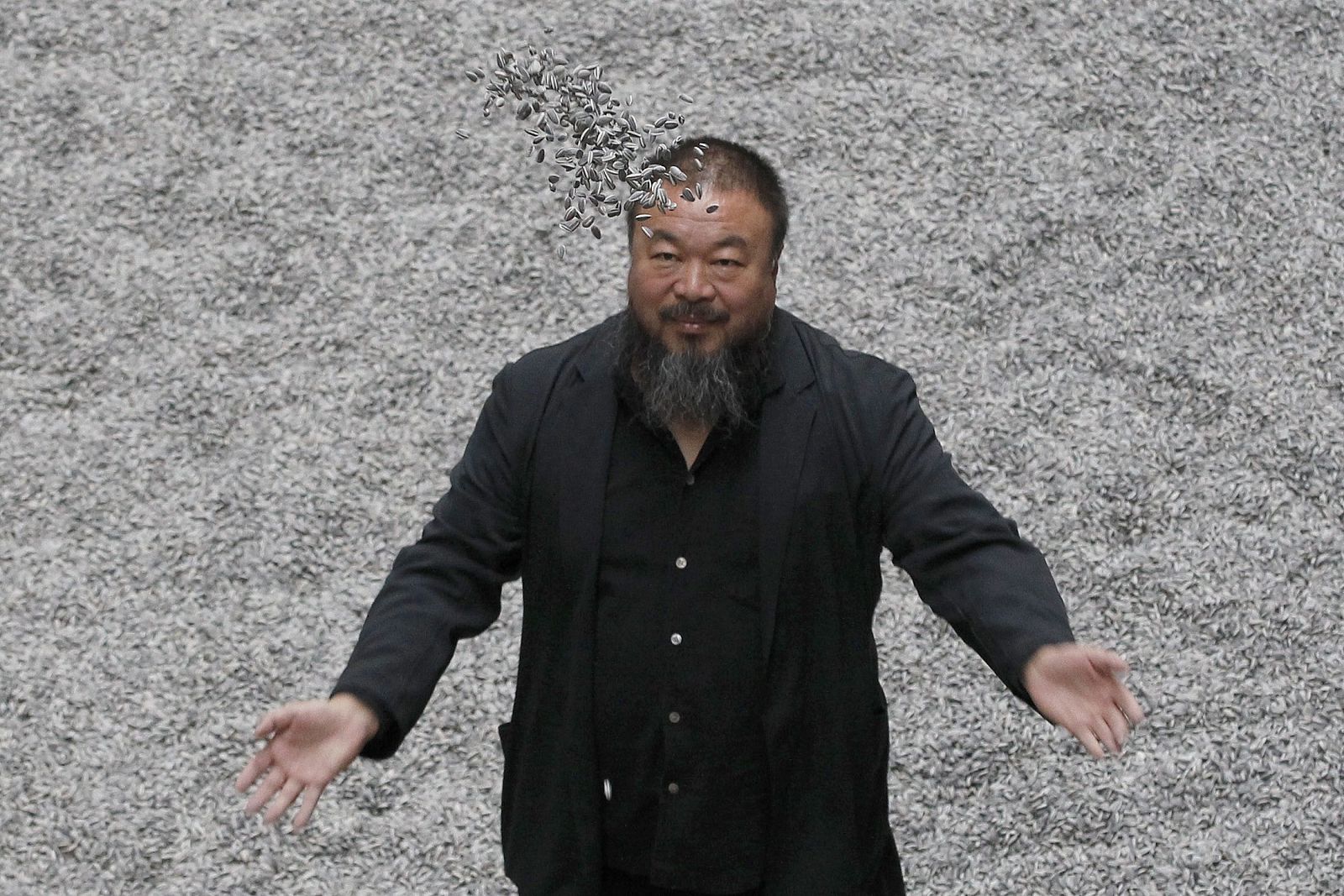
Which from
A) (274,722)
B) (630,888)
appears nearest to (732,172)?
(274,722)

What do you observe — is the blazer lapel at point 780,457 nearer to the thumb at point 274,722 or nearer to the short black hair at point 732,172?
the short black hair at point 732,172

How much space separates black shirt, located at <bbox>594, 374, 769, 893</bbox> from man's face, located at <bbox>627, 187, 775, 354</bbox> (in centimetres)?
12

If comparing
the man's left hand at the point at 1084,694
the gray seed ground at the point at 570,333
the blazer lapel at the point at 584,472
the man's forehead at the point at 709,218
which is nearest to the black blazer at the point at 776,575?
the blazer lapel at the point at 584,472

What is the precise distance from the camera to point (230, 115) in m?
5.04

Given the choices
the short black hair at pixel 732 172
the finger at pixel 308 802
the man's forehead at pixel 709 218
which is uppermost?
the short black hair at pixel 732 172

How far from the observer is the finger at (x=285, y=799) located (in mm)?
2219

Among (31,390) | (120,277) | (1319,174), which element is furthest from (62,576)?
(1319,174)

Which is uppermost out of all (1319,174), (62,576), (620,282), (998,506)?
(1319,174)

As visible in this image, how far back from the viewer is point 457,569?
2.49 m

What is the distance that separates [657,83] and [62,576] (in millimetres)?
2019

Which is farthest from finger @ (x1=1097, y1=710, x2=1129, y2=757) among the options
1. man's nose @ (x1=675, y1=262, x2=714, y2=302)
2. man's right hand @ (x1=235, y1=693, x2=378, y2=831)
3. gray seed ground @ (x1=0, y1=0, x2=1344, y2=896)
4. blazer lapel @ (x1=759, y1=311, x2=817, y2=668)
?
gray seed ground @ (x1=0, y1=0, x2=1344, y2=896)

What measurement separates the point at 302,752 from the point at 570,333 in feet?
7.94

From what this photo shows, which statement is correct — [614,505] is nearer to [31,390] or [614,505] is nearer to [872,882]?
[872,882]

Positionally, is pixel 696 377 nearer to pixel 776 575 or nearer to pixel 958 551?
pixel 776 575
